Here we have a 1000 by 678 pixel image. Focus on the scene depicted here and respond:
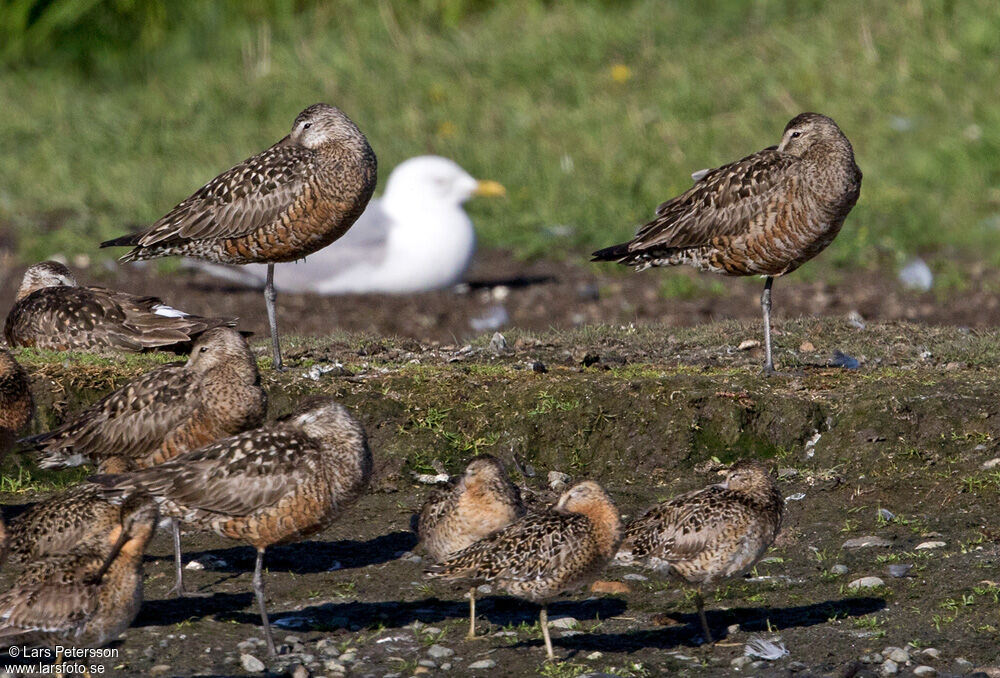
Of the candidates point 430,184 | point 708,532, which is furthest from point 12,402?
point 430,184

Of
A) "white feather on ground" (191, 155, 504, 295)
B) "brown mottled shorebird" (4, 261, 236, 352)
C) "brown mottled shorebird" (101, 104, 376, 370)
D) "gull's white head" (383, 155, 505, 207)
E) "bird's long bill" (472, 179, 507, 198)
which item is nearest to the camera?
"brown mottled shorebird" (101, 104, 376, 370)

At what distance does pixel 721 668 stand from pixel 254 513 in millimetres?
2246

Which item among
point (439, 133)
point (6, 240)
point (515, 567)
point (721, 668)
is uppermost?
point (439, 133)

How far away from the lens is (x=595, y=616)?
7371 mm

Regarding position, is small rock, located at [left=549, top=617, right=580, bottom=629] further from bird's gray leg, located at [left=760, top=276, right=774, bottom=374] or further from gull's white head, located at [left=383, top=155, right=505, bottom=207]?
gull's white head, located at [left=383, top=155, right=505, bottom=207]

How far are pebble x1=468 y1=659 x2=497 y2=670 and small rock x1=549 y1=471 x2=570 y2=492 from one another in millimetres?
2093

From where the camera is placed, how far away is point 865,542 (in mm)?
7969

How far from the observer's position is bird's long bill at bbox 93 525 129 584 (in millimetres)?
6344

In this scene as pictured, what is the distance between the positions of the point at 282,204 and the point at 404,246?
3.84 meters

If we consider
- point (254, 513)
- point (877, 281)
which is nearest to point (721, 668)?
point (254, 513)

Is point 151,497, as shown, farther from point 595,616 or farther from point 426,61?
point 426,61

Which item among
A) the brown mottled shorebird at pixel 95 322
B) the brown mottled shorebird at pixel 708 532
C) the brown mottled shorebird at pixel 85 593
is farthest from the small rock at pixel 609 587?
the brown mottled shorebird at pixel 95 322

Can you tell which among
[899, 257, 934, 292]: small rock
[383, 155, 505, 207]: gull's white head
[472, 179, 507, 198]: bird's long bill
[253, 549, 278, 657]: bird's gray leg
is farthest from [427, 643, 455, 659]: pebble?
[899, 257, 934, 292]: small rock

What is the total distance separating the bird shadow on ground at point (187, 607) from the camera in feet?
23.6
